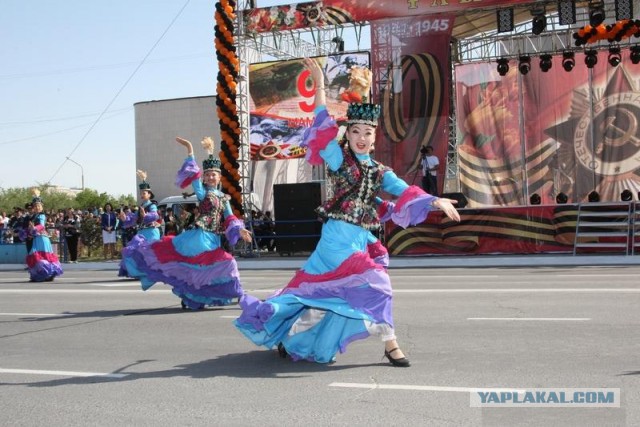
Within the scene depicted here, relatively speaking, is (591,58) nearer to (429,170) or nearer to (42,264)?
(429,170)

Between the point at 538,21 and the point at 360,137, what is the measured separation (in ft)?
57.9

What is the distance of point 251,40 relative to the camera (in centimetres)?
2839

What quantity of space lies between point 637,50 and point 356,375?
18.9m

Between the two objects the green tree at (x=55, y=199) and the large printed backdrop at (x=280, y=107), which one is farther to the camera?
the green tree at (x=55, y=199)

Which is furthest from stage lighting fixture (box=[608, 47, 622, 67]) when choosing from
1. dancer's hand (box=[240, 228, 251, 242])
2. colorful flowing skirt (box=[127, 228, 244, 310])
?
dancer's hand (box=[240, 228, 251, 242])

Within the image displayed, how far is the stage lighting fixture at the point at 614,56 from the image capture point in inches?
918

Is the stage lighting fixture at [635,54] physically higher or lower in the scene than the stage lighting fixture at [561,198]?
higher

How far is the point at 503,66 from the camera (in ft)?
80.1

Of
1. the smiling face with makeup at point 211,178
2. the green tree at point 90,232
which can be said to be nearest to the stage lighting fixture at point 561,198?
the smiling face with makeup at point 211,178

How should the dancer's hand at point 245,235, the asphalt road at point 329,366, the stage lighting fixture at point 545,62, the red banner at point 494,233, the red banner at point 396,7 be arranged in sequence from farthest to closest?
the stage lighting fixture at point 545,62 → the red banner at point 396,7 → the red banner at point 494,233 → the dancer's hand at point 245,235 → the asphalt road at point 329,366

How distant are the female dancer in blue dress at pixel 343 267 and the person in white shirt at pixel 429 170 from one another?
16330mm

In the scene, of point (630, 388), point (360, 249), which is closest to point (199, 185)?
point (360, 249)

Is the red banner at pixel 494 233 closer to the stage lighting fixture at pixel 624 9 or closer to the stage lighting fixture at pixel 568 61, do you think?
Result: the stage lighting fixture at pixel 568 61

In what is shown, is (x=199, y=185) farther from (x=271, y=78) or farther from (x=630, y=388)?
(x=271, y=78)
